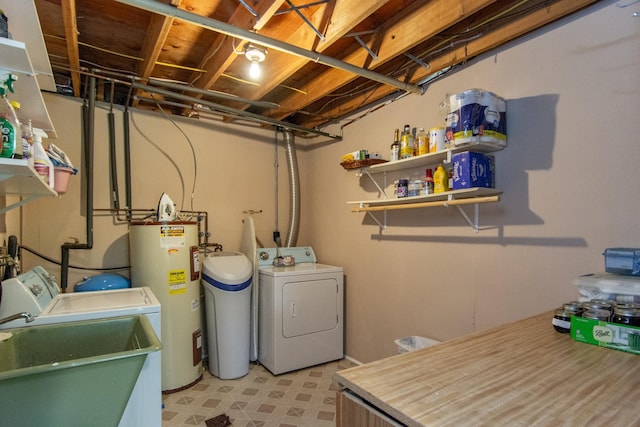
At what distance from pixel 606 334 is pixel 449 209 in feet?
4.15

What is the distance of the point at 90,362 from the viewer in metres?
0.96

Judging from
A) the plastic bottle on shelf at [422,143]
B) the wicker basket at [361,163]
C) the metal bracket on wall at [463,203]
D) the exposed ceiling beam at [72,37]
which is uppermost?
the exposed ceiling beam at [72,37]

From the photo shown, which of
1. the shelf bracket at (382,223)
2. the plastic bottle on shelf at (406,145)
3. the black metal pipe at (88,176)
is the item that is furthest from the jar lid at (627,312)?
the black metal pipe at (88,176)

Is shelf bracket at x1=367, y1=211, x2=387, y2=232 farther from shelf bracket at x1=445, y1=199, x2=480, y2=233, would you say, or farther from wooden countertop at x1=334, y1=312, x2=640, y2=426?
wooden countertop at x1=334, y1=312, x2=640, y2=426

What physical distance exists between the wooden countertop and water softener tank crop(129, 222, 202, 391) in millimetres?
2041

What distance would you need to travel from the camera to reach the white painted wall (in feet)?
5.33

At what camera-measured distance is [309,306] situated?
118 inches

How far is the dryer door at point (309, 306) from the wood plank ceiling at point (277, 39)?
5.38 feet

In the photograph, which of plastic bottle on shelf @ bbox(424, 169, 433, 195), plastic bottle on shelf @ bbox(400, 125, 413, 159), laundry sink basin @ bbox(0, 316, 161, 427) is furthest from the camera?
plastic bottle on shelf @ bbox(400, 125, 413, 159)

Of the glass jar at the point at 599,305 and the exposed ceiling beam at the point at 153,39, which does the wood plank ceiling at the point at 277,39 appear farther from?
the glass jar at the point at 599,305

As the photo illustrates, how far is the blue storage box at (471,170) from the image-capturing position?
1.91 metres

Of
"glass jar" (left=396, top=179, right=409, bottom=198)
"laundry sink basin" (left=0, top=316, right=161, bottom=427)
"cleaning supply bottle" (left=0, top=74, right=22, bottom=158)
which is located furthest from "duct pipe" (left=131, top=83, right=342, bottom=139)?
"laundry sink basin" (left=0, top=316, right=161, bottom=427)

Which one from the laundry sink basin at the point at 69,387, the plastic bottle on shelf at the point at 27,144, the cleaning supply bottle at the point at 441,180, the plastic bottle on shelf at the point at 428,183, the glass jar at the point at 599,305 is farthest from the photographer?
the plastic bottle on shelf at the point at 428,183

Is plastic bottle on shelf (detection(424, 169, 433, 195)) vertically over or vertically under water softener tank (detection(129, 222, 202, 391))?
over
